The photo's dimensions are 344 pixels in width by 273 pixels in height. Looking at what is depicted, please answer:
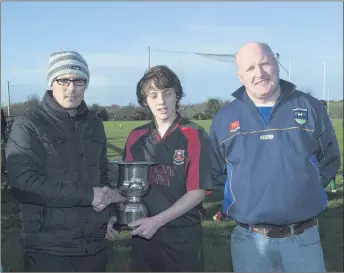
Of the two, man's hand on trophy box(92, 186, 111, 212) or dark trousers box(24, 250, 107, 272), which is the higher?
man's hand on trophy box(92, 186, 111, 212)

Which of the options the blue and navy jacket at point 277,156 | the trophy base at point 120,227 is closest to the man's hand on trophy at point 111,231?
the trophy base at point 120,227

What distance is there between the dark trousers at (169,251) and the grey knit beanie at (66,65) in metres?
1.03

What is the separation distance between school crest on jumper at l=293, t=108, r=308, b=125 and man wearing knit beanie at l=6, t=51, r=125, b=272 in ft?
3.72

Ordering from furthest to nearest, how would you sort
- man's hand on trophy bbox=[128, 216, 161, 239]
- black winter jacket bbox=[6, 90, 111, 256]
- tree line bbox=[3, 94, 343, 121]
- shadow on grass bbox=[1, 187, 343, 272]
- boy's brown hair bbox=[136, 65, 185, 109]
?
shadow on grass bbox=[1, 187, 343, 272] → tree line bbox=[3, 94, 343, 121] → boy's brown hair bbox=[136, 65, 185, 109] → man's hand on trophy bbox=[128, 216, 161, 239] → black winter jacket bbox=[6, 90, 111, 256]

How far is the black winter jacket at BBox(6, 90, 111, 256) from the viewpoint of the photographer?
2711 mm

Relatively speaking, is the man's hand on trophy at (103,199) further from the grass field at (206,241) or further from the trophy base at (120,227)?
the grass field at (206,241)

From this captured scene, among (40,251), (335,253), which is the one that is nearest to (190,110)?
(40,251)

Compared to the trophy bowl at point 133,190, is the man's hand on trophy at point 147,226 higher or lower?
lower

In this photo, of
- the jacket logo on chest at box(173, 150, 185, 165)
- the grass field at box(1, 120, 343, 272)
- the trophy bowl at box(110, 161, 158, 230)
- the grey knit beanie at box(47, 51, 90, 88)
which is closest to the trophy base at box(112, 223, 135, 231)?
the trophy bowl at box(110, 161, 158, 230)

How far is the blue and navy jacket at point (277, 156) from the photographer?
2.76 metres

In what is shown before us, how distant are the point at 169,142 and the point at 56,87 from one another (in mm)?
727

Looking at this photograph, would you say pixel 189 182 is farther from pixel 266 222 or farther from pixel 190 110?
pixel 190 110

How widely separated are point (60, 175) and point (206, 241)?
3433mm

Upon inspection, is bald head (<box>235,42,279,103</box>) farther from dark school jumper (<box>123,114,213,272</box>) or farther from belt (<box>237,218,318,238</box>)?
belt (<box>237,218,318,238</box>)
